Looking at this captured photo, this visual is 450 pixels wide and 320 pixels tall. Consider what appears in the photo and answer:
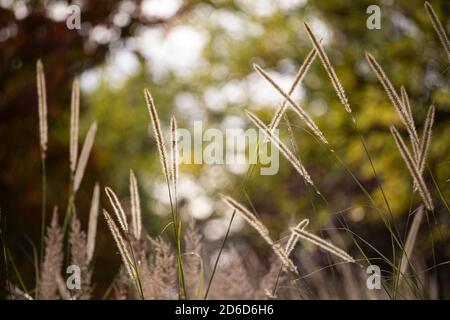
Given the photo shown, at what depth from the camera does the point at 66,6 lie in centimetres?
504

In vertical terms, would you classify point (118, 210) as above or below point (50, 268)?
above

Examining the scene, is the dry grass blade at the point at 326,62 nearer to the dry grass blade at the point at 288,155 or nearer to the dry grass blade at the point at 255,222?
the dry grass blade at the point at 288,155

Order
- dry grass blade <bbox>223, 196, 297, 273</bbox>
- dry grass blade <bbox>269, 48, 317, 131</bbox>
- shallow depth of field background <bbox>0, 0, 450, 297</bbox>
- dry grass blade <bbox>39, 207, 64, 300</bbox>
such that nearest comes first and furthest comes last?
dry grass blade <bbox>223, 196, 297, 273</bbox> → dry grass blade <bbox>269, 48, 317, 131</bbox> → dry grass blade <bbox>39, 207, 64, 300</bbox> → shallow depth of field background <bbox>0, 0, 450, 297</bbox>

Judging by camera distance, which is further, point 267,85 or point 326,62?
point 267,85

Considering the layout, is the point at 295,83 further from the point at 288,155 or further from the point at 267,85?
the point at 267,85

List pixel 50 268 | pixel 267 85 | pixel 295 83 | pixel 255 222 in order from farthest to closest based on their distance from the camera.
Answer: pixel 267 85
pixel 50 268
pixel 295 83
pixel 255 222

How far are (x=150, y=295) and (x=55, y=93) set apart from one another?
3.50 m

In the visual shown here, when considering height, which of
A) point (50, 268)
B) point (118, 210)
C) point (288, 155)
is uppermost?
point (288, 155)

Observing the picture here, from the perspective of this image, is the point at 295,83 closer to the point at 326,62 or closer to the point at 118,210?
the point at 326,62

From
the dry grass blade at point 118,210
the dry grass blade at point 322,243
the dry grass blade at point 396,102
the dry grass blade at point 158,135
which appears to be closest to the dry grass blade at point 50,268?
the dry grass blade at point 118,210

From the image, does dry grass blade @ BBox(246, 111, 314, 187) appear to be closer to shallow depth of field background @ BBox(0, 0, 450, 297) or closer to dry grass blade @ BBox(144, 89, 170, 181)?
dry grass blade @ BBox(144, 89, 170, 181)

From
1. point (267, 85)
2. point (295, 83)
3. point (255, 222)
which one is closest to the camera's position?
point (255, 222)

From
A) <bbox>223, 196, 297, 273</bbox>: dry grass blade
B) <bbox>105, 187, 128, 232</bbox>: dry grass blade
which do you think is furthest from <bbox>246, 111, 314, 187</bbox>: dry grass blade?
<bbox>105, 187, 128, 232</bbox>: dry grass blade

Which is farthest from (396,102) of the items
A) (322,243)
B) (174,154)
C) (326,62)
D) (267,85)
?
(267,85)
